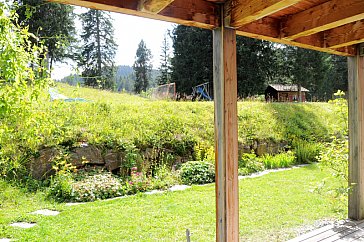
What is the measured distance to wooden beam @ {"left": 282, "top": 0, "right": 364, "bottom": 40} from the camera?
6.31 ft

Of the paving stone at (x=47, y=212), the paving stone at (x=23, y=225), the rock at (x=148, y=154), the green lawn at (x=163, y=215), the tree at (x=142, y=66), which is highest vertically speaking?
the tree at (x=142, y=66)

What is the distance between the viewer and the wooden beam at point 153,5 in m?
1.50

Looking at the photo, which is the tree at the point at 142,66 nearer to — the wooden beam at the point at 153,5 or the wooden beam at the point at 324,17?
the wooden beam at the point at 324,17

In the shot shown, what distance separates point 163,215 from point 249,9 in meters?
2.74

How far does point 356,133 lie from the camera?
300 cm

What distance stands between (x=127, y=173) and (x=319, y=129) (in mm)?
6382

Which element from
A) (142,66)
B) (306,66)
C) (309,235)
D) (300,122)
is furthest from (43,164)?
(142,66)

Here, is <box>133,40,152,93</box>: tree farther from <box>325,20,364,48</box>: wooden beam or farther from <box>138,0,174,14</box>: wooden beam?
<box>138,0,174,14</box>: wooden beam

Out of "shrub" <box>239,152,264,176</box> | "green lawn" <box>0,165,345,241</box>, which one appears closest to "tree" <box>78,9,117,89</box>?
"shrub" <box>239,152,264,176</box>

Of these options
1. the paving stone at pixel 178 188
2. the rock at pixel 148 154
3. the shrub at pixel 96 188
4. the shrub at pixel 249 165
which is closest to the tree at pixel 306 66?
the shrub at pixel 249 165

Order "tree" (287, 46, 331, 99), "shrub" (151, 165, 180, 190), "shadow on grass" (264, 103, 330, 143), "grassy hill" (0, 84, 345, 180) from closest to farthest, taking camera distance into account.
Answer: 1. "grassy hill" (0, 84, 345, 180)
2. "shrub" (151, 165, 180, 190)
3. "shadow on grass" (264, 103, 330, 143)
4. "tree" (287, 46, 331, 99)

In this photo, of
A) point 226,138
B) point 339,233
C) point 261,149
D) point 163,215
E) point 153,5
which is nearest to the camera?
point 153,5

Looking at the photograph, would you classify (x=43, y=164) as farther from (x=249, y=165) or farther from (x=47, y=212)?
(x=249, y=165)

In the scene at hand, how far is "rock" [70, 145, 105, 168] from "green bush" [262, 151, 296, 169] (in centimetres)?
366
